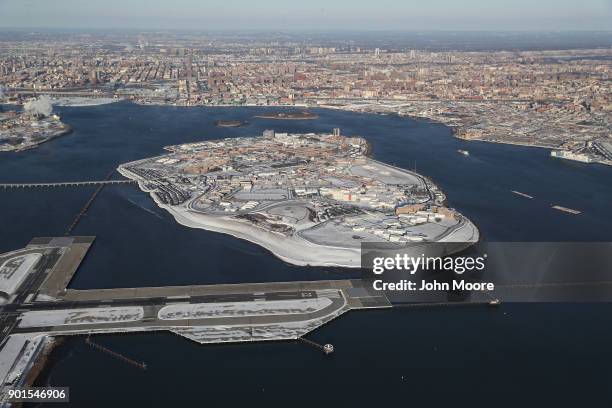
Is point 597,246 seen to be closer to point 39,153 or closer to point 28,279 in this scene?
point 28,279

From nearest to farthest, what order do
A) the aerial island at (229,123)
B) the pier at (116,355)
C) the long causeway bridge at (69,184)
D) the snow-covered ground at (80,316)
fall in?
the pier at (116,355) → the snow-covered ground at (80,316) → the long causeway bridge at (69,184) → the aerial island at (229,123)

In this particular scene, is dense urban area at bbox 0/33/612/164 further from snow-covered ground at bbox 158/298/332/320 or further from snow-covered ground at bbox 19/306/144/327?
snow-covered ground at bbox 19/306/144/327

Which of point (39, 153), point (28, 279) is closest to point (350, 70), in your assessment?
point (39, 153)

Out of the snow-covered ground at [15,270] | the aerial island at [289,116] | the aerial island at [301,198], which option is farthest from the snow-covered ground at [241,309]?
the aerial island at [289,116]

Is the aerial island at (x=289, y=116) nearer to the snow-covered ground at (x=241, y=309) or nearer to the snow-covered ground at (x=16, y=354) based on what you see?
the snow-covered ground at (x=241, y=309)

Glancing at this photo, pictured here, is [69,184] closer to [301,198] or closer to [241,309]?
[301,198]
